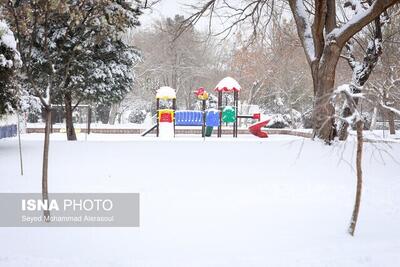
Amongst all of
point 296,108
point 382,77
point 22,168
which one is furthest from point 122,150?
point 296,108

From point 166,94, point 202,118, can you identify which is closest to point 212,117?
point 202,118

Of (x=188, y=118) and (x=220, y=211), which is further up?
(x=188, y=118)

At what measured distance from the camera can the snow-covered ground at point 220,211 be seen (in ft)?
14.4

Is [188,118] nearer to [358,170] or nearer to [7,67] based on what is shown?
[7,67]

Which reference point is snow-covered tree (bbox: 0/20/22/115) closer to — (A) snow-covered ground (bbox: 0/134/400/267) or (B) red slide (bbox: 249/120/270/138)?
(A) snow-covered ground (bbox: 0/134/400/267)

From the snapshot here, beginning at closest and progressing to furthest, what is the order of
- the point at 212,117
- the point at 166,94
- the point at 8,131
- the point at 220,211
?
the point at 220,211 → the point at 8,131 → the point at 212,117 → the point at 166,94

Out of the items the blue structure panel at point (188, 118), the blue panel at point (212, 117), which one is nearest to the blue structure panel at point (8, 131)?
the blue structure panel at point (188, 118)

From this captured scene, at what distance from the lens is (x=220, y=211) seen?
19.4 feet

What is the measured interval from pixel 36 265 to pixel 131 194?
2613 mm

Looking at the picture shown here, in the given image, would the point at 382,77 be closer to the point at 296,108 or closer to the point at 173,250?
the point at 296,108

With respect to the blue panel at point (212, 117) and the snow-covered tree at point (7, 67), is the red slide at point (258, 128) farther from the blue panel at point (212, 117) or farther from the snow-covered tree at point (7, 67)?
the snow-covered tree at point (7, 67)

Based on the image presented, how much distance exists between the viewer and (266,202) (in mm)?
6402

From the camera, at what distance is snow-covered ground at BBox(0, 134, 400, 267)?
4.40 m

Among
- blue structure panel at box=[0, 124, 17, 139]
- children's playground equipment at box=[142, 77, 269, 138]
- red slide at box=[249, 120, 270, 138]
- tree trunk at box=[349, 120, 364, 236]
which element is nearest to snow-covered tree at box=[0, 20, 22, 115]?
blue structure panel at box=[0, 124, 17, 139]
